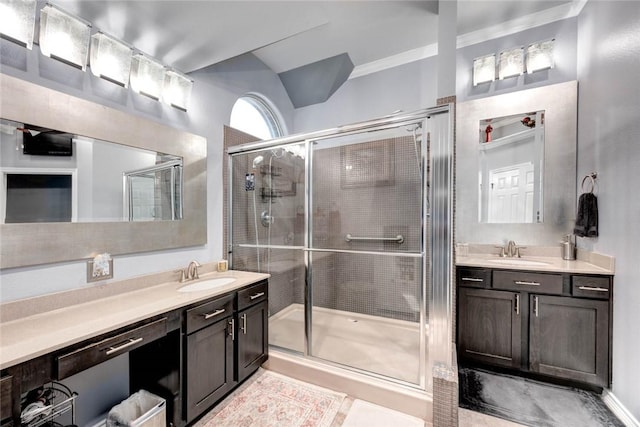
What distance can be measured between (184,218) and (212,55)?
4.22 ft

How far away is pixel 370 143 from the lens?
2166 millimetres

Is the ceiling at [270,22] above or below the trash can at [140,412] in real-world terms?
above

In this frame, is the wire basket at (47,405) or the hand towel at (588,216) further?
the hand towel at (588,216)

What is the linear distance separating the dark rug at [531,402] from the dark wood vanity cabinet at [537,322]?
11 centimetres

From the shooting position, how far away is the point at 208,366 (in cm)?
161

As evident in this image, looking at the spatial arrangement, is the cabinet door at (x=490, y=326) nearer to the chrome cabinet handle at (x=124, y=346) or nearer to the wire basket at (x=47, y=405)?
the chrome cabinet handle at (x=124, y=346)

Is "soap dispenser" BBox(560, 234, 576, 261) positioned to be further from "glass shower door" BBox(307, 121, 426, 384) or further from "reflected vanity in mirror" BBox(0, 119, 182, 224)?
"reflected vanity in mirror" BBox(0, 119, 182, 224)

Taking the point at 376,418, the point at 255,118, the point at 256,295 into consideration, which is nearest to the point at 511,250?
the point at 376,418

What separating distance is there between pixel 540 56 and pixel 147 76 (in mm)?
3451

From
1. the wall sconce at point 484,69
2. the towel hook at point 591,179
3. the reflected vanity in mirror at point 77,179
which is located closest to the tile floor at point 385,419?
the reflected vanity in mirror at point 77,179

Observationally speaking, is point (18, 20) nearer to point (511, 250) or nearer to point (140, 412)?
point (140, 412)

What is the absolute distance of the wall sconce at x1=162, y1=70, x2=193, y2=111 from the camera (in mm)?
1958

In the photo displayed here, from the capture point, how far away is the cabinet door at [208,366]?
150cm

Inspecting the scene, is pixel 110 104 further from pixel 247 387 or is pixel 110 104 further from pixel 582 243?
pixel 582 243
